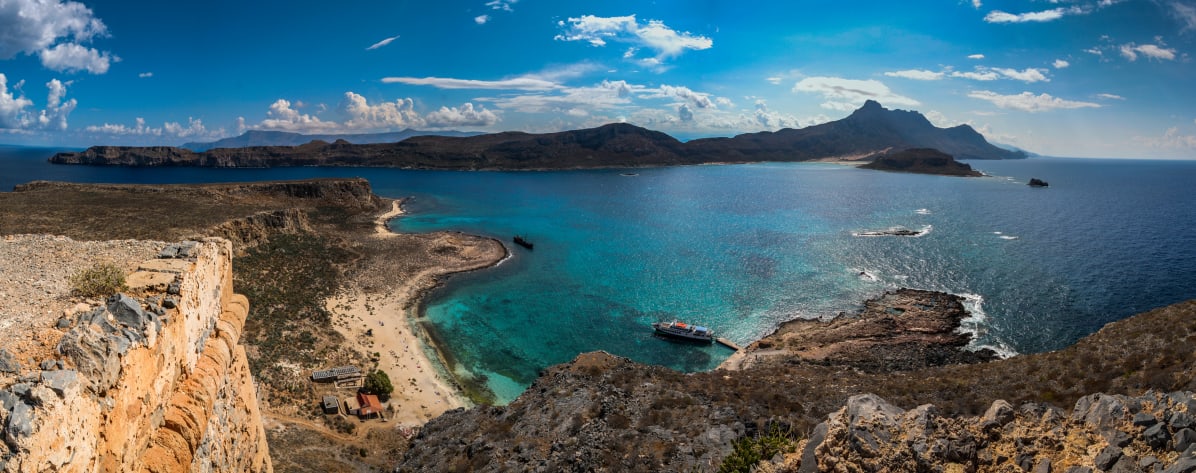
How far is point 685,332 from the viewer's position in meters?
44.3

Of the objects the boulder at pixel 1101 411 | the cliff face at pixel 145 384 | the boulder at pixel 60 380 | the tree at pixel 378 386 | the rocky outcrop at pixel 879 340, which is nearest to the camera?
the cliff face at pixel 145 384

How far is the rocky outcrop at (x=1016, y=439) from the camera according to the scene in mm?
10375

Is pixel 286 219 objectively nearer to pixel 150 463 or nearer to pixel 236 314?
pixel 236 314

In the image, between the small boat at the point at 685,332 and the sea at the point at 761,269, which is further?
the sea at the point at 761,269

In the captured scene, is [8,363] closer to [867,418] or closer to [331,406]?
[867,418]

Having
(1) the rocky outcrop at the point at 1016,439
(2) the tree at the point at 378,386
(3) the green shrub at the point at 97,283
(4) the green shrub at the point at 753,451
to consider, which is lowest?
(2) the tree at the point at 378,386

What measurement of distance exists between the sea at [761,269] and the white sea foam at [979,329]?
237 mm

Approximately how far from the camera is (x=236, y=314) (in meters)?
13.9

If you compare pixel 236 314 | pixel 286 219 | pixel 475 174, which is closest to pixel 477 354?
pixel 236 314

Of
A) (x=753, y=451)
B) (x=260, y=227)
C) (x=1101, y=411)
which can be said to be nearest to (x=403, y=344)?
(x=260, y=227)

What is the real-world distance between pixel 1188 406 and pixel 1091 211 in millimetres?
132519

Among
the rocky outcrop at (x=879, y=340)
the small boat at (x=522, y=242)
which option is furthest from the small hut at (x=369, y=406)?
the small boat at (x=522, y=242)

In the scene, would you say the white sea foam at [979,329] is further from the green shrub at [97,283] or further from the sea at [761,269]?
the green shrub at [97,283]

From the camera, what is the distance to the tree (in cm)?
3256
